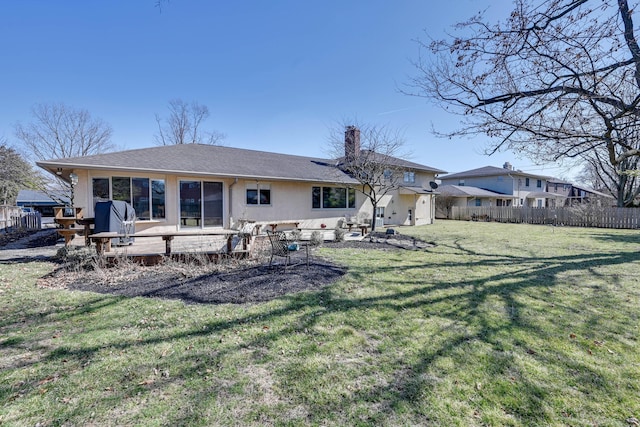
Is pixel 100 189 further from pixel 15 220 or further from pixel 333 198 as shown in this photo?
pixel 15 220

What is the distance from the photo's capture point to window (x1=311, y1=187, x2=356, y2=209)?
619 inches

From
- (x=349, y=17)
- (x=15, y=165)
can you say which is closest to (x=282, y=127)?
(x=349, y=17)

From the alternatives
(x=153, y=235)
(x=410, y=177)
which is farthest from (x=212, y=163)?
(x=410, y=177)

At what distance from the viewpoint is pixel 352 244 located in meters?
10.1

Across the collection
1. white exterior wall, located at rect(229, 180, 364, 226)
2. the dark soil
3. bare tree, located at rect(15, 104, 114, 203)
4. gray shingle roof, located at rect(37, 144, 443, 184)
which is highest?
bare tree, located at rect(15, 104, 114, 203)

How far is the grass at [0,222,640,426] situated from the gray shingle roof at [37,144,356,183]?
5.60 m

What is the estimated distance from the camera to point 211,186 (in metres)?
12.2

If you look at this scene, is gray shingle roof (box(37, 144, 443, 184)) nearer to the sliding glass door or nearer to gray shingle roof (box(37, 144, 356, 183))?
gray shingle roof (box(37, 144, 356, 183))

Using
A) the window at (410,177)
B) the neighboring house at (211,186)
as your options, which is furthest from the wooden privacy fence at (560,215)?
the neighboring house at (211,186)

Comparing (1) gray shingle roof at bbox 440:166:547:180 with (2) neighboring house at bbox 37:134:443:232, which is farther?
(1) gray shingle roof at bbox 440:166:547:180

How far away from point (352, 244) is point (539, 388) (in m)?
7.54

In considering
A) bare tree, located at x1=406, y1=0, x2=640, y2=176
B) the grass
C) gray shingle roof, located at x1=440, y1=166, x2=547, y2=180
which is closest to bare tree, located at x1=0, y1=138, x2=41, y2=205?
the grass

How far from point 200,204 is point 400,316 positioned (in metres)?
10.1

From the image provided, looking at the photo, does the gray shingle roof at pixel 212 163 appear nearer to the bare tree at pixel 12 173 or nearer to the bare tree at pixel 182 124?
the bare tree at pixel 182 124
